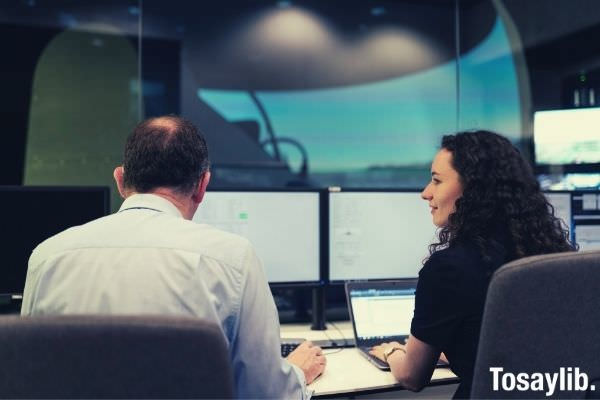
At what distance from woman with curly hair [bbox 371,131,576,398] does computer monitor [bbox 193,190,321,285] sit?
0.59 m

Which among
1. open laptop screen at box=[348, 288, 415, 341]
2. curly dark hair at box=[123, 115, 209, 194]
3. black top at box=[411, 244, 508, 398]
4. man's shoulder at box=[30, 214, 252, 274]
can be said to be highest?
curly dark hair at box=[123, 115, 209, 194]

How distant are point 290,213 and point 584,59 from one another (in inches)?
97.9

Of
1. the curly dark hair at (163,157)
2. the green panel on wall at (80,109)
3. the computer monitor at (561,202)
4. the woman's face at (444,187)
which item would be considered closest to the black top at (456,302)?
the woman's face at (444,187)

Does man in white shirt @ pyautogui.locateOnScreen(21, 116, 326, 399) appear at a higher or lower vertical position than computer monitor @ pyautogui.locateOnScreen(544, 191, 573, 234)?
lower

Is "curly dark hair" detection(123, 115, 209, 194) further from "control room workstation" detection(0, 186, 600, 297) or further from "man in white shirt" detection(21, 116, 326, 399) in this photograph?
"control room workstation" detection(0, 186, 600, 297)

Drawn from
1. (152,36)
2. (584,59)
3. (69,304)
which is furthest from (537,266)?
(152,36)

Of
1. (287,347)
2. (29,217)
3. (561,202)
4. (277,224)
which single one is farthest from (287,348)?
(561,202)

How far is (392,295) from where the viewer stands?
5.90ft

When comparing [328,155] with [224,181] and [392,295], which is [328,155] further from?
[392,295]

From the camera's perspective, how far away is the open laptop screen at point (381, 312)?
1738 mm

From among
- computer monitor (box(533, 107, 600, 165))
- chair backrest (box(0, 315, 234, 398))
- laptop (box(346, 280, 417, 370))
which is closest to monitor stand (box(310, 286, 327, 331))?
laptop (box(346, 280, 417, 370))

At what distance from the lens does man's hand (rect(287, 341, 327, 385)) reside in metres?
1.43

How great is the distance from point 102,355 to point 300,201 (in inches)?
50.2

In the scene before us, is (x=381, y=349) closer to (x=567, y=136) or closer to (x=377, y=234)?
(x=377, y=234)
